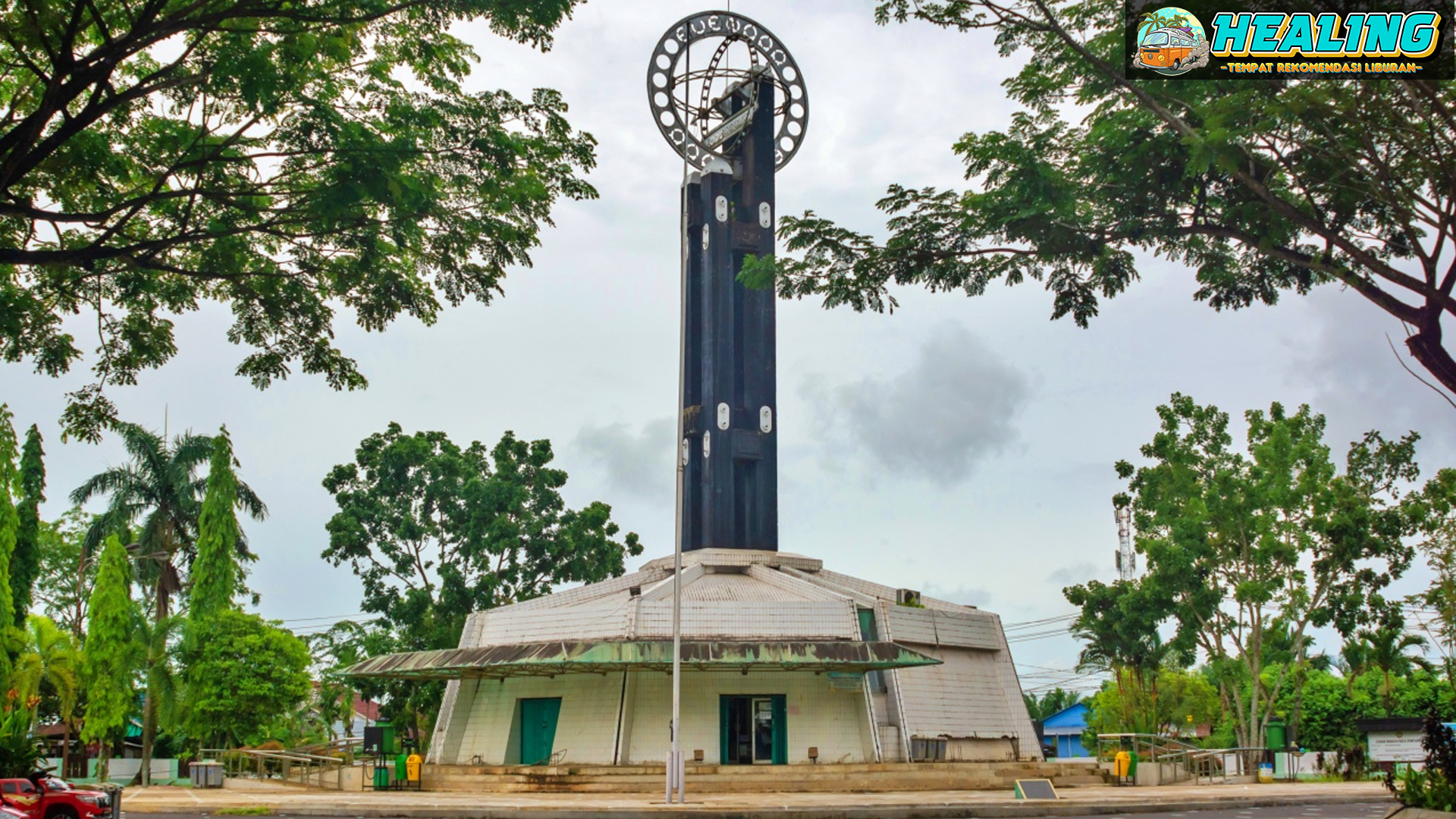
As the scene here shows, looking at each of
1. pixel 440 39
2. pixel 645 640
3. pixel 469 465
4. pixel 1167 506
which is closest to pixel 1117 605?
pixel 1167 506

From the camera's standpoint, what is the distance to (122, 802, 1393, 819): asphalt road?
24922 mm

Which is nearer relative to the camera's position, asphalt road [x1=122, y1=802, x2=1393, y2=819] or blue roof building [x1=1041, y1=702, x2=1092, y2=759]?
asphalt road [x1=122, y1=802, x2=1393, y2=819]

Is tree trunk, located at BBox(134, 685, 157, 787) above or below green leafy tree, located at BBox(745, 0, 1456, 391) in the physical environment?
below

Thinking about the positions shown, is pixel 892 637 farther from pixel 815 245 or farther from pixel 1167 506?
pixel 815 245

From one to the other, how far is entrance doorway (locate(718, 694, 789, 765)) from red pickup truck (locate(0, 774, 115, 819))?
16157 millimetres

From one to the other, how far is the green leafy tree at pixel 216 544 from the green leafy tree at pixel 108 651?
9.75 ft

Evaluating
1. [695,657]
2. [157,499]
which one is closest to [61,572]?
[157,499]

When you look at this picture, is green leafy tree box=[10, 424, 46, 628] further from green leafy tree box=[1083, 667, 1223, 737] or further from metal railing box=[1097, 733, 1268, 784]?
green leafy tree box=[1083, 667, 1223, 737]

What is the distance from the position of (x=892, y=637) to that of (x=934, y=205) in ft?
66.2

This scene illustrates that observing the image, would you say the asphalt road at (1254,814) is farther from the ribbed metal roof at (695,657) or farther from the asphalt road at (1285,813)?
the ribbed metal roof at (695,657)

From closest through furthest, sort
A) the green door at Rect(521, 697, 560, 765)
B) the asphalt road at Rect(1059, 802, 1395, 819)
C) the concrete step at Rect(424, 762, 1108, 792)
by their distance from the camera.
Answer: the asphalt road at Rect(1059, 802, 1395, 819)
the concrete step at Rect(424, 762, 1108, 792)
the green door at Rect(521, 697, 560, 765)

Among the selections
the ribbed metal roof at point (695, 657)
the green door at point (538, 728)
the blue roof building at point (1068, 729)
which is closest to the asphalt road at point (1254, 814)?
the ribbed metal roof at point (695, 657)

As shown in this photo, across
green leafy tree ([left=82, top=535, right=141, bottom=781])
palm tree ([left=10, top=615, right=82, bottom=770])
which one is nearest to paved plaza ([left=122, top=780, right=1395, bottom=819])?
green leafy tree ([left=82, top=535, right=141, bottom=781])

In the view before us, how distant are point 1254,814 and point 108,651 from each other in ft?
113
